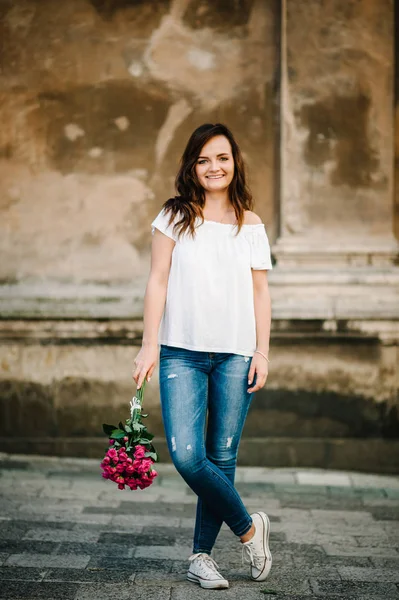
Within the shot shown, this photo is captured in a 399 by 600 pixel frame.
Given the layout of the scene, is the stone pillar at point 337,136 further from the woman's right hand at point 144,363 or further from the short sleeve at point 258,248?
the woman's right hand at point 144,363

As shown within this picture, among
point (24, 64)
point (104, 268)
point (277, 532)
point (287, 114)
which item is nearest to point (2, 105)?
point (24, 64)

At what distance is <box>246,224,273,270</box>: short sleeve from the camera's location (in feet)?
12.4

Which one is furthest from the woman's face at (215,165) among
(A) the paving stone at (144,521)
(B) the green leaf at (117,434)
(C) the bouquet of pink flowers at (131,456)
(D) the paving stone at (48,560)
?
(A) the paving stone at (144,521)

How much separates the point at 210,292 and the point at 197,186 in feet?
1.61

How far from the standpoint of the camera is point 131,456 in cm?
358

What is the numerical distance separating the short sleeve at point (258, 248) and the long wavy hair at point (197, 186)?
0.24ft

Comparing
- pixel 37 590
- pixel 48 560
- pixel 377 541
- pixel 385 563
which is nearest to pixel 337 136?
pixel 377 541

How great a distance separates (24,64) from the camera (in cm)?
649

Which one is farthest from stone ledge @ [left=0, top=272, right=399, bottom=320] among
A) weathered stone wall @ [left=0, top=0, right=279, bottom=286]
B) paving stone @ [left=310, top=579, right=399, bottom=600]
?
paving stone @ [left=310, top=579, right=399, bottom=600]

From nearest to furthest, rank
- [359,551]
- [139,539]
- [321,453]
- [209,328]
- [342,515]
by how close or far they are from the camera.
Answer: [209,328] < [359,551] < [139,539] < [342,515] < [321,453]

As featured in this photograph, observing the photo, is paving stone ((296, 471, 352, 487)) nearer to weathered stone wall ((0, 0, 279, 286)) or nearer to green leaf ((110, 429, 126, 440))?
weathered stone wall ((0, 0, 279, 286))

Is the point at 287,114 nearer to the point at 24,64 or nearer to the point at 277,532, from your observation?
the point at 24,64

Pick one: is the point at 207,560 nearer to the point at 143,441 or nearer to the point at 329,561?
the point at 143,441

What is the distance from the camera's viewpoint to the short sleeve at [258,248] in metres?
3.79
